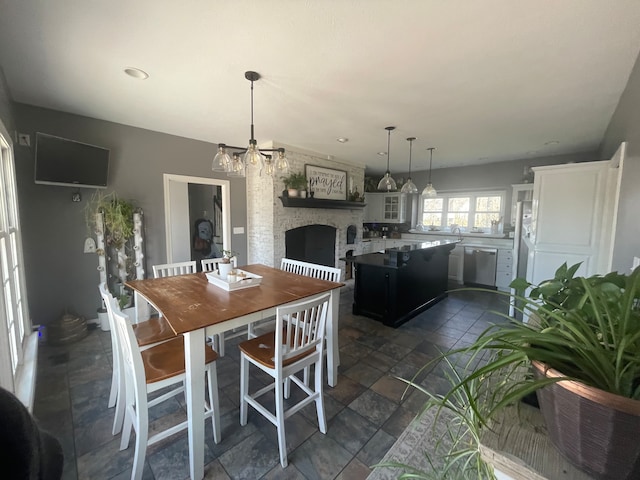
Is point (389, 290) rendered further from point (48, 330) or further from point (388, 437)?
point (48, 330)

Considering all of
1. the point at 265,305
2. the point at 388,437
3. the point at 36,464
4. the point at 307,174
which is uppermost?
the point at 307,174

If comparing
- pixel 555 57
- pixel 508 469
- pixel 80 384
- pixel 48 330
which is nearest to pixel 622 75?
pixel 555 57

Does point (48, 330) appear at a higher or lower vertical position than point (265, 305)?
lower

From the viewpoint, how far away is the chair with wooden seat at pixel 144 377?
55.1 inches

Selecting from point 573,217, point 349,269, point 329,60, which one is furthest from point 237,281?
point 349,269

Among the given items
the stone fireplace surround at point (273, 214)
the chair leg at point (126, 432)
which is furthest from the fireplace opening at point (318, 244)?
the chair leg at point (126, 432)

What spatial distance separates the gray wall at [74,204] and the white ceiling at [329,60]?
0.21m

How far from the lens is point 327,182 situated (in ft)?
16.4

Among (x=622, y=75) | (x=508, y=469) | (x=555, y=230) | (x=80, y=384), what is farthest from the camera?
(x=555, y=230)

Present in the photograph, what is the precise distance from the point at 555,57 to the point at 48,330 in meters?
5.13

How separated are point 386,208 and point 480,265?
255 centimetres

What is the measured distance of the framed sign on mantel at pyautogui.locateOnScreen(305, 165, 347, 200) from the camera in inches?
186

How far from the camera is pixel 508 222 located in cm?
546

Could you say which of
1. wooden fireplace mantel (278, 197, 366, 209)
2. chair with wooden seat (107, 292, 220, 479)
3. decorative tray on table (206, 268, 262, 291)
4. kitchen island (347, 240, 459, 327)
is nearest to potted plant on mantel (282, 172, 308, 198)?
wooden fireplace mantel (278, 197, 366, 209)
